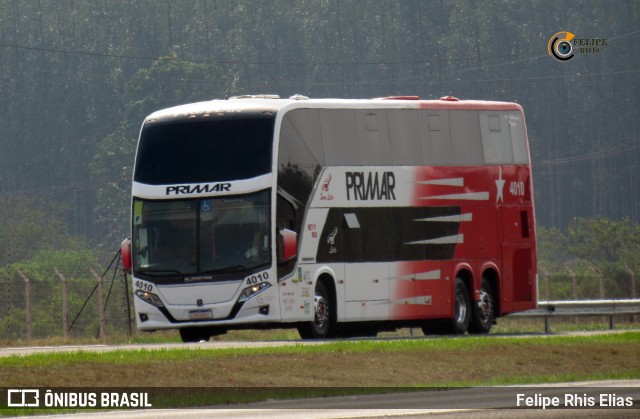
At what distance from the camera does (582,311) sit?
36938mm

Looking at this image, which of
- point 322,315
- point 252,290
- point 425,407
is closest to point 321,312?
point 322,315

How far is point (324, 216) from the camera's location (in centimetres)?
3030

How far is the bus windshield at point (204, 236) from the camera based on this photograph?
94.7 feet

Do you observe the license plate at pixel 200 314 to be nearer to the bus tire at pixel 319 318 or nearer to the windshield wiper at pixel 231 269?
the windshield wiper at pixel 231 269

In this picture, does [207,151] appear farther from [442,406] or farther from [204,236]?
[442,406]

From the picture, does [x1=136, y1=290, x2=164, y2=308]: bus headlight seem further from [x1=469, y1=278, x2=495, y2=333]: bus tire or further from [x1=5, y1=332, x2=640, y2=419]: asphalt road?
[x1=5, y1=332, x2=640, y2=419]: asphalt road

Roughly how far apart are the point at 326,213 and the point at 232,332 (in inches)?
376

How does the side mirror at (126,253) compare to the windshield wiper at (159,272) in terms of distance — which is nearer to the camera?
the windshield wiper at (159,272)

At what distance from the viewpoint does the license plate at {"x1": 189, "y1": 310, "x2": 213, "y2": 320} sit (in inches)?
1143

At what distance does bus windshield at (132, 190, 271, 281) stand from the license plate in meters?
0.57

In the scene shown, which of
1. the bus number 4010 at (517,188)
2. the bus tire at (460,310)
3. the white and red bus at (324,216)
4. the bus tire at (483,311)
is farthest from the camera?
the bus number 4010 at (517,188)

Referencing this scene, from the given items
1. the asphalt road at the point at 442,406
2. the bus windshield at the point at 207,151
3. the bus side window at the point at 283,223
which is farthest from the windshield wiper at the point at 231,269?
the asphalt road at the point at 442,406

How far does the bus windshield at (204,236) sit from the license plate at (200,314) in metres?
0.57

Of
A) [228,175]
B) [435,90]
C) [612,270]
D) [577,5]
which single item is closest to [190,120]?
[228,175]
